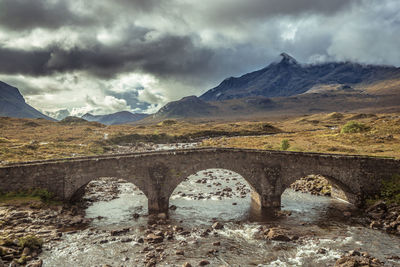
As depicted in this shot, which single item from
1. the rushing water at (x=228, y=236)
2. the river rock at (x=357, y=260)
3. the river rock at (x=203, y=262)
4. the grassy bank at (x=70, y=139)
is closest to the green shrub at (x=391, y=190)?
the rushing water at (x=228, y=236)

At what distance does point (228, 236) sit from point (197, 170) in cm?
766

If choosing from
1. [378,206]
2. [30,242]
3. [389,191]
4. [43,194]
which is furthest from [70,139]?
[389,191]

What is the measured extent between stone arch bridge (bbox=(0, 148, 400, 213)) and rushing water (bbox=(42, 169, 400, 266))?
251 cm

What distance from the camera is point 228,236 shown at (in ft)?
69.6

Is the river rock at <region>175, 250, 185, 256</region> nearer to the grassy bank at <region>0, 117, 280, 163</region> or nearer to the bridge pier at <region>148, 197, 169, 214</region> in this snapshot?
the bridge pier at <region>148, 197, 169, 214</region>

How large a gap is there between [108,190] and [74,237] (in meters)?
14.5

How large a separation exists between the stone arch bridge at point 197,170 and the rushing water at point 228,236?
2.51m

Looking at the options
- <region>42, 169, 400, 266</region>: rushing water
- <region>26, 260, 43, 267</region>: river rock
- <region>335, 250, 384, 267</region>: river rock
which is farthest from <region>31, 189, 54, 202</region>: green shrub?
<region>335, 250, 384, 267</region>: river rock

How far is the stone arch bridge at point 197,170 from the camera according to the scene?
24109 mm

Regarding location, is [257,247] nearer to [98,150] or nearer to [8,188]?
[8,188]

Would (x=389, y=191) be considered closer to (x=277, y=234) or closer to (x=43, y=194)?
(x=277, y=234)

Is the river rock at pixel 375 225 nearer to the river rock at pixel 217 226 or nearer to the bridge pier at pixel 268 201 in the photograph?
the bridge pier at pixel 268 201

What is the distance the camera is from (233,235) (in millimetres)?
21375

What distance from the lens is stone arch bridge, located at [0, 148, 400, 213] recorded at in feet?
79.1
